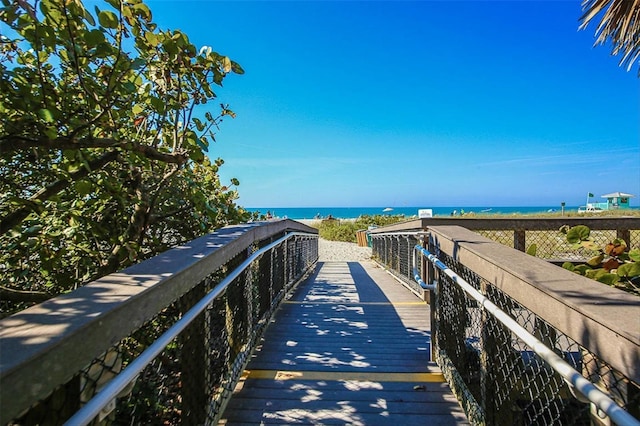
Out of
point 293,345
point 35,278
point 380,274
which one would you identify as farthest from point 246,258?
point 380,274

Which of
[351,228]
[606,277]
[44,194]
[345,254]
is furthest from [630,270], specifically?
[351,228]

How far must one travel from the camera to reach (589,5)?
6.56 meters

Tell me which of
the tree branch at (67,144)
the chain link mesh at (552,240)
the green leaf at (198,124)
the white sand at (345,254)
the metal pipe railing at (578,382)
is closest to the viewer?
the metal pipe railing at (578,382)

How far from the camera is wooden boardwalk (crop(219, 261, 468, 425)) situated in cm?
231

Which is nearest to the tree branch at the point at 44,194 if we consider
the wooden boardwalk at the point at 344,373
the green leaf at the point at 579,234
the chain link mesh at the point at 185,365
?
the chain link mesh at the point at 185,365

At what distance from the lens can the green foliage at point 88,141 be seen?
1813 mm

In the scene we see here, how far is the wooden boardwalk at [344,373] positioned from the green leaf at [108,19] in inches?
86.1

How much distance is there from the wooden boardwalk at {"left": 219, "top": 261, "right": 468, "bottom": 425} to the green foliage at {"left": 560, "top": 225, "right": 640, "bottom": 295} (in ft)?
3.66

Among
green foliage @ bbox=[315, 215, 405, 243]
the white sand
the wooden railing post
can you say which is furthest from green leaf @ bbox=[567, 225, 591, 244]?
green foliage @ bbox=[315, 215, 405, 243]

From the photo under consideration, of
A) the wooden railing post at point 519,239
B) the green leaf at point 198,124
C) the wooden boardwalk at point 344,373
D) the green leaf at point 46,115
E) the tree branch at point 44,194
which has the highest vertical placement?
the green leaf at point 198,124

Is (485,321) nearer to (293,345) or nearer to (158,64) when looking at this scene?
(293,345)

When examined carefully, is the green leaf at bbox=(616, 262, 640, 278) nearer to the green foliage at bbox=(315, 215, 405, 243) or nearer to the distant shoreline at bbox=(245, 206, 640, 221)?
the distant shoreline at bbox=(245, 206, 640, 221)

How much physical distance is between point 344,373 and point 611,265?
1.87 metres

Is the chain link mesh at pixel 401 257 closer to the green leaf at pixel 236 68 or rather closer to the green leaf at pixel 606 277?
the green leaf at pixel 606 277
